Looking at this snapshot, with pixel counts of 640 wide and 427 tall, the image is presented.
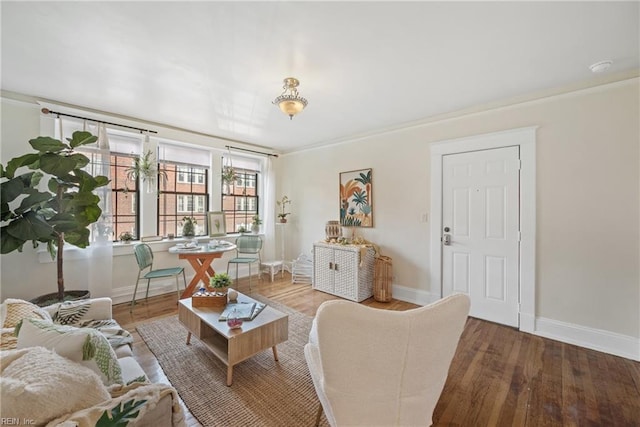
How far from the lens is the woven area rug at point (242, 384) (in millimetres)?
1618

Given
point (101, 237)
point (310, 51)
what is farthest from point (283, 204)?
point (310, 51)

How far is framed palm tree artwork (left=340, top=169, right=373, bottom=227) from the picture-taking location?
4.03m

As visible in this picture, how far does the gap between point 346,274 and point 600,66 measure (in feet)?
10.8

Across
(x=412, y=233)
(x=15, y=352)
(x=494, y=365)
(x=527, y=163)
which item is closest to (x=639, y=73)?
(x=527, y=163)

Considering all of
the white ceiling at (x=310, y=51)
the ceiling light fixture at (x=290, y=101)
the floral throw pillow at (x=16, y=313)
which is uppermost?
the white ceiling at (x=310, y=51)

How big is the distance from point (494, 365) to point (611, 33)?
265 centimetres

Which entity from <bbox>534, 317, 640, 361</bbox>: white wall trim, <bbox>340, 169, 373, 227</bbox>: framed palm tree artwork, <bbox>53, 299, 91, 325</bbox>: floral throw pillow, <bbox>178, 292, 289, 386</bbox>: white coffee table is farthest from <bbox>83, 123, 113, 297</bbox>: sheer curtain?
<bbox>534, 317, 640, 361</bbox>: white wall trim

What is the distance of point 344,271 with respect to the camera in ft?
12.2

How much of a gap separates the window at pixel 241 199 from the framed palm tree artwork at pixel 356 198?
1919 mm

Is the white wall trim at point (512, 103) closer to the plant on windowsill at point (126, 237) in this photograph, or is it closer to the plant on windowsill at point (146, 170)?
the plant on windowsill at point (146, 170)

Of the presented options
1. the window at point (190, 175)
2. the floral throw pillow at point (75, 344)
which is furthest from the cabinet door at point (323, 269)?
the floral throw pillow at point (75, 344)

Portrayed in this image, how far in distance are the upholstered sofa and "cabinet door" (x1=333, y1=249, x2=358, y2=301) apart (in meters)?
2.69

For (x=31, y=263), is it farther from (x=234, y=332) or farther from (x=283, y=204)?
(x=283, y=204)

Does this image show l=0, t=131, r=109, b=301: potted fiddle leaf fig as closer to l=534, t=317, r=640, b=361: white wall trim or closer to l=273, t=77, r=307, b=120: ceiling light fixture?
l=273, t=77, r=307, b=120: ceiling light fixture
